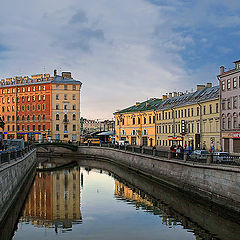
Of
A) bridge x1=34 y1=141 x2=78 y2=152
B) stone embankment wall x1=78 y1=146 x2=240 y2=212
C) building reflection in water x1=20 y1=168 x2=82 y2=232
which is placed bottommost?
Answer: building reflection in water x1=20 y1=168 x2=82 y2=232

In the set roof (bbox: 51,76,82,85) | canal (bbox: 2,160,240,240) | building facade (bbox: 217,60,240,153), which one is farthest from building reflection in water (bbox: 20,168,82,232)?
roof (bbox: 51,76,82,85)

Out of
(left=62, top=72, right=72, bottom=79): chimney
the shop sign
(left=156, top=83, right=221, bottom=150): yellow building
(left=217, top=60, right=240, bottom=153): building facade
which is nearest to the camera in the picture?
the shop sign

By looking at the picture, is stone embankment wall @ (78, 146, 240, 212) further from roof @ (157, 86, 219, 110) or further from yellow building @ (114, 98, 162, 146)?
yellow building @ (114, 98, 162, 146)

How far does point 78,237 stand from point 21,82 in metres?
83.7

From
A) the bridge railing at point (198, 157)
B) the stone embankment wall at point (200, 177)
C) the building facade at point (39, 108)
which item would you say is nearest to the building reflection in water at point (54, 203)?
the stone embankment wall at point (200, 177)

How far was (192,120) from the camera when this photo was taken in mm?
62250

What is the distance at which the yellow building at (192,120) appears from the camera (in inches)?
2186

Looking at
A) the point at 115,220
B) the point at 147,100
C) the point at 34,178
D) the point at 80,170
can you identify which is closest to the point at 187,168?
the point at 115,220

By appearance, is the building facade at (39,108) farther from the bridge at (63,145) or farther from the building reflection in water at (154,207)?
the building reflection in water at (154,207)

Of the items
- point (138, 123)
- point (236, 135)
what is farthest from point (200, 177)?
point (138, 123)

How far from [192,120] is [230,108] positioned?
488 inches

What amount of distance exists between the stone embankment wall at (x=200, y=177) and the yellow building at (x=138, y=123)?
33.5 meters

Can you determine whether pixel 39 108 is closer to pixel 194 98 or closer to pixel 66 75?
pixel 66 75

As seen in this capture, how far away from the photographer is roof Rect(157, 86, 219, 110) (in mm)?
57650
